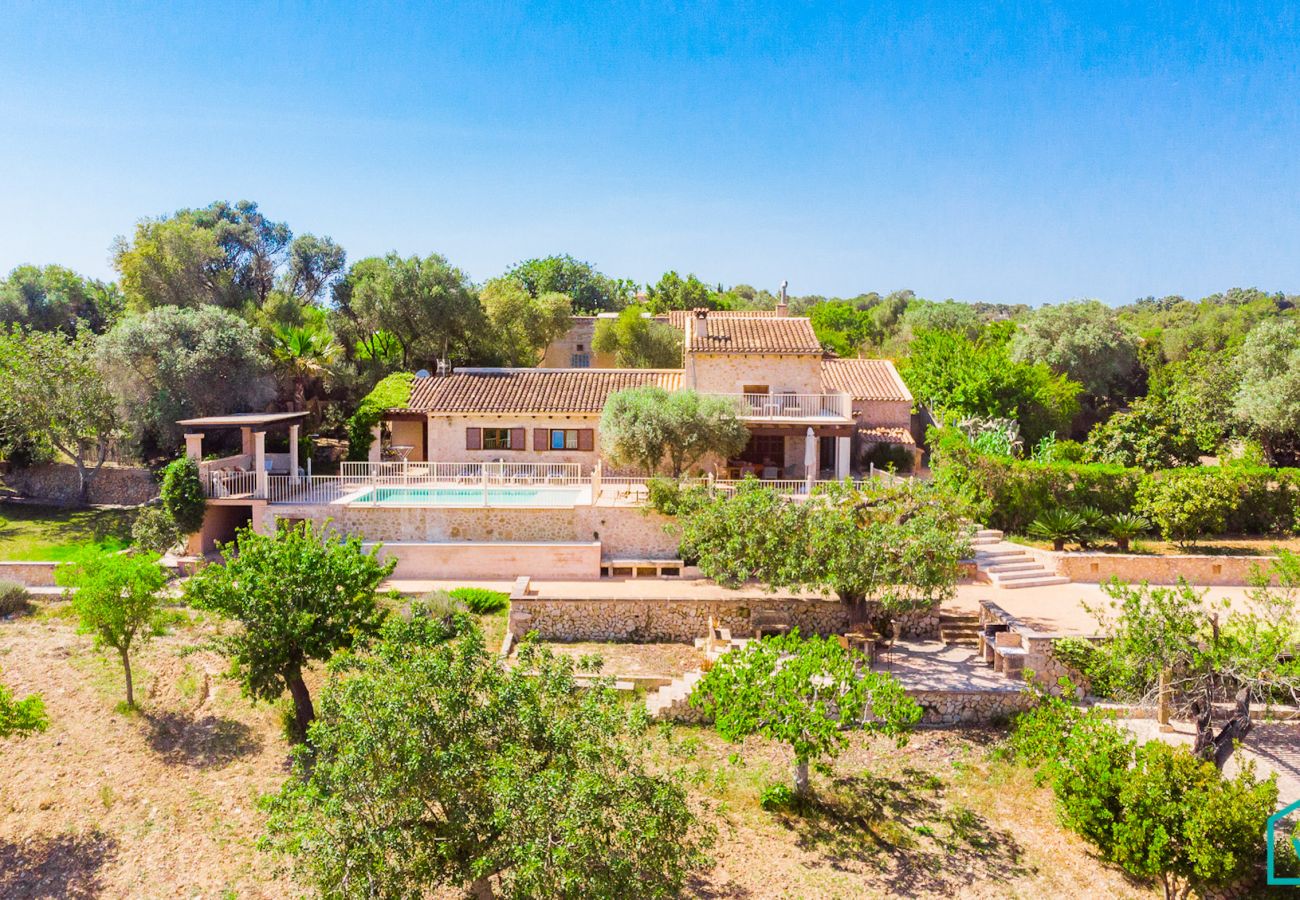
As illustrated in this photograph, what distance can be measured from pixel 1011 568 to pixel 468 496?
14678 millimetres

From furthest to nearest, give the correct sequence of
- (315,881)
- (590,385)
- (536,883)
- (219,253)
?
(219,253), (590,385), (315,881), (536,883)

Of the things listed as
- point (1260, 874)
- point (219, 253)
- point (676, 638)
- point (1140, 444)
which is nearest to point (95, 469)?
point (219, 253)

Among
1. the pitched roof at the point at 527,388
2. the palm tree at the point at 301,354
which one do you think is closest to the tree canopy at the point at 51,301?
the palm tree at the point at 301,354

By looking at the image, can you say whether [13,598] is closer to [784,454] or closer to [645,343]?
[784,454]

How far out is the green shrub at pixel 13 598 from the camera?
18.8 metres

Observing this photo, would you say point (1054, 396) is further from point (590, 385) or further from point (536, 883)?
point (536, 883)

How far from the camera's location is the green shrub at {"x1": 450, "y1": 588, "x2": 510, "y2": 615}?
1900 cm

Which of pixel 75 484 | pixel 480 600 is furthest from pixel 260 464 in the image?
pixel 75 484

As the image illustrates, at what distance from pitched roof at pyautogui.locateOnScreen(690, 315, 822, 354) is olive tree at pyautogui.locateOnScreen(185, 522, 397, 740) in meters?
16.6

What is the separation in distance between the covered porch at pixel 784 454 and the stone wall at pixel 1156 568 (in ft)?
26.4

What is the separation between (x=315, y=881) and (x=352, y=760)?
1.30 metres

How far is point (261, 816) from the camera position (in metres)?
12.5

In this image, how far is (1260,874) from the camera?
1128 cm

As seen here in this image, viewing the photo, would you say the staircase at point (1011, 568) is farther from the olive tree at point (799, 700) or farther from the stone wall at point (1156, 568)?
the olive tree at point (799, 700)
